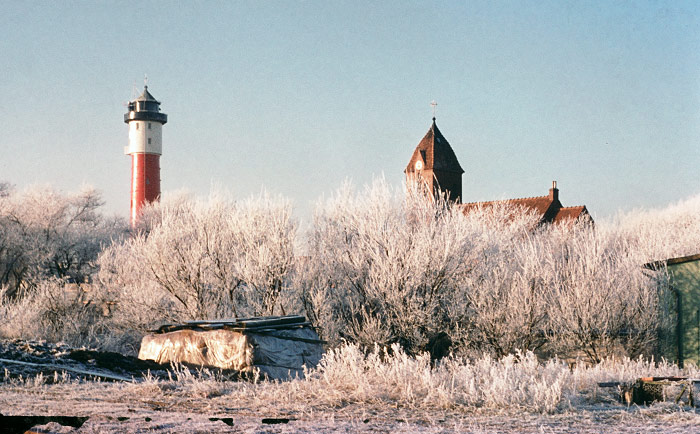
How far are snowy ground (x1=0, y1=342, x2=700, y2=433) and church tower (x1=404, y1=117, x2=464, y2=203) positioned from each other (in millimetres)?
39299

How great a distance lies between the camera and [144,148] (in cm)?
5347

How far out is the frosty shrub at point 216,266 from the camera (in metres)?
22.4

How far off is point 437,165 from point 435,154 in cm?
87

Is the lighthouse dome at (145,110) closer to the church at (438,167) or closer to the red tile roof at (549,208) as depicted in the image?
the church at (438,167)

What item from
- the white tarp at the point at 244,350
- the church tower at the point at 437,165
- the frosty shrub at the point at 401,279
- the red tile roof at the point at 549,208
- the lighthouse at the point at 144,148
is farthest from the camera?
the lighthouse at the point at 144,148

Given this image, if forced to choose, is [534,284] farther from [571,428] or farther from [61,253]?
[61,253]

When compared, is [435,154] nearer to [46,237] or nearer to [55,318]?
[46,237]

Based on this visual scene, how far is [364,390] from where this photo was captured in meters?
8.58

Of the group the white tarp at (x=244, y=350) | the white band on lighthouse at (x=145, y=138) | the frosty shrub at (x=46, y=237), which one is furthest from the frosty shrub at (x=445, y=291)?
the white band on lighthouse at (x=145, y=138)

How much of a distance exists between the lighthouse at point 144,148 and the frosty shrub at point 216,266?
26038 millimetres

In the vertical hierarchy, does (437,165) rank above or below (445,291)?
above

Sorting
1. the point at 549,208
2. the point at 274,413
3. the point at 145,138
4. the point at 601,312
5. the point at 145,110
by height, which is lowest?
the point at 274,413

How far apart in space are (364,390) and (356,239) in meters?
14.7

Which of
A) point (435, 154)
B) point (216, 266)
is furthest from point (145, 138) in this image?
point (216, 266)
